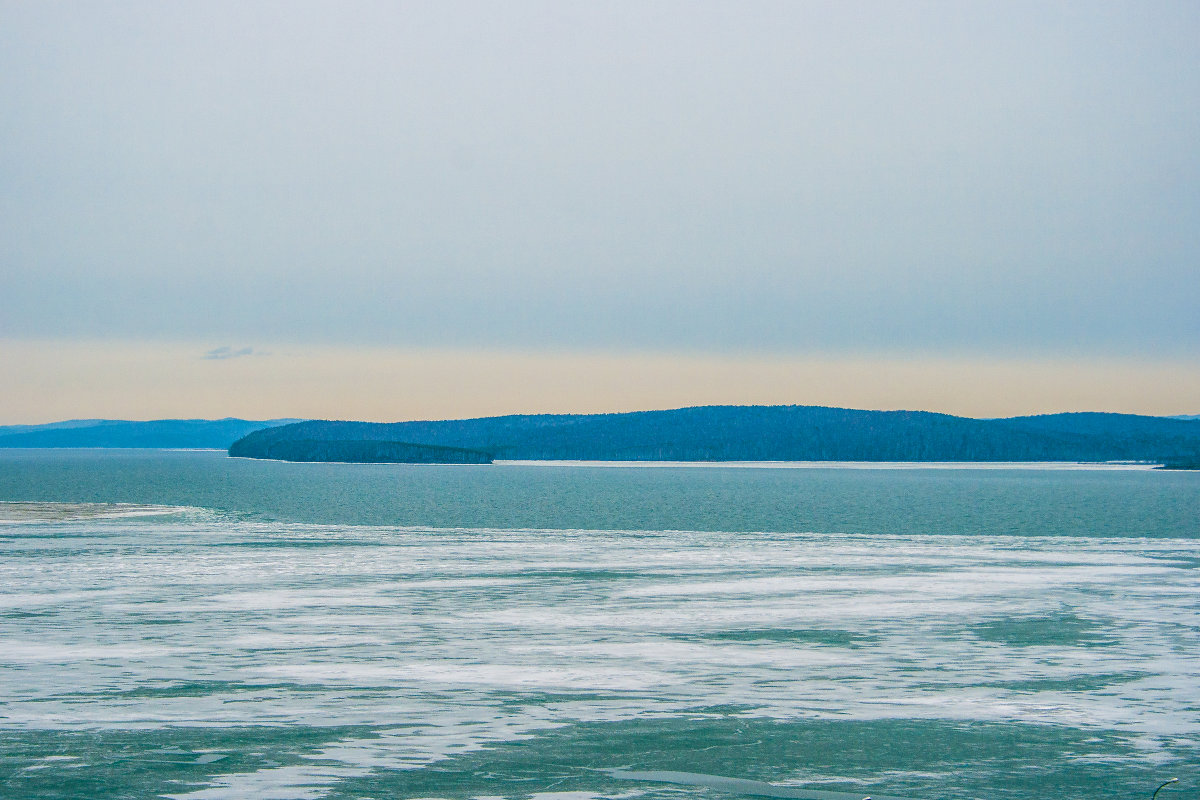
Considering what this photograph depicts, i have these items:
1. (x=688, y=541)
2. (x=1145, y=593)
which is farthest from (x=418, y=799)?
(x=688, y=541)

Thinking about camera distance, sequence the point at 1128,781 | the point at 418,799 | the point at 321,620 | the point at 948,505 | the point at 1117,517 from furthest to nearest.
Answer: the point at 948,505 → the point at 1117,517 → the point at 321,620 → the point at 1128,781 → the point at 418,799

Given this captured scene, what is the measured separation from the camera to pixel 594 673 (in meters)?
17.1

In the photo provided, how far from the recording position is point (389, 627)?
835 inches

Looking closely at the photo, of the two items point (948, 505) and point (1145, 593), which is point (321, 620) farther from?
point (948, 505)

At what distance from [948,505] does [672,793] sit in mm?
74588

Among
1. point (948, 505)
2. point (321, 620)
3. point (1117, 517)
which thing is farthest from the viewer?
point (948, 505)

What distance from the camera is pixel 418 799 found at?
11023 millimetres

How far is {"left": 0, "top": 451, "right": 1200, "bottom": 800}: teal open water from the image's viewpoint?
472 inches

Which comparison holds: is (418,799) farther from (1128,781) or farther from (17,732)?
(1128,781)

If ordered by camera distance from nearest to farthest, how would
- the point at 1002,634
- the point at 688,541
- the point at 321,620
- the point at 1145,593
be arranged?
the point at 1002,634
the point at 321,620
the point at 1145,593
the point at 688,541

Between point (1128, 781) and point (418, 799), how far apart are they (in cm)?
619

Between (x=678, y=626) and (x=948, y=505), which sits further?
(x=948, y=505)

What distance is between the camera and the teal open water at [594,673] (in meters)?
12.0

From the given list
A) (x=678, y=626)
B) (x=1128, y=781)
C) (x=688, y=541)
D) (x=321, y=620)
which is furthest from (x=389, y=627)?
(x=688, y=541)
